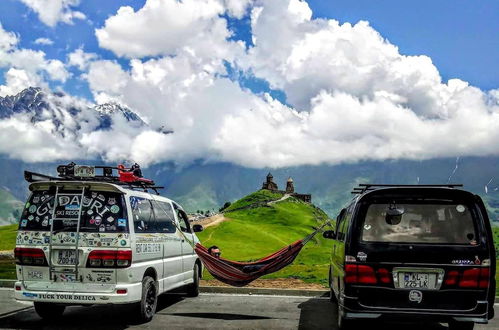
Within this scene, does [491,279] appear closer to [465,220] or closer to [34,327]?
[465,220]

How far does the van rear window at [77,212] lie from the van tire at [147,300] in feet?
4.48

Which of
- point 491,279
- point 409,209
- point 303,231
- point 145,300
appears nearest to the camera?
point 491,279

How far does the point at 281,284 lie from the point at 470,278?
375 inches

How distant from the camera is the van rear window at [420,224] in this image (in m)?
8.36

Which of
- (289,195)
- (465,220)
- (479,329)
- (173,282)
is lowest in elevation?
(479,329)

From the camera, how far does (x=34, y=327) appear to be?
404 inches

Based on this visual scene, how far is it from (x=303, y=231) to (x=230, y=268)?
115 m

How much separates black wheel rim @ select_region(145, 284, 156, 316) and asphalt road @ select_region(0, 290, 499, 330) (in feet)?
0.89

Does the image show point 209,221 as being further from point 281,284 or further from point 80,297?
point 80,297

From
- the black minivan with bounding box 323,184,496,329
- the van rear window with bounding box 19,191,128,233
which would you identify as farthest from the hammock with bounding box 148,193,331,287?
the black minivan with bounding box 323,184,496,329

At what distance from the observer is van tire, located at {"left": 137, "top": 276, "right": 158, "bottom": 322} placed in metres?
10.5

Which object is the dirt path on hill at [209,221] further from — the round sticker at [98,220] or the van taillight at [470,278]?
the van taillight at [470,278]

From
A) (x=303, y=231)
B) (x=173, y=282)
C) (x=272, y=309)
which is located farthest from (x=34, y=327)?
(x=303, y=231)

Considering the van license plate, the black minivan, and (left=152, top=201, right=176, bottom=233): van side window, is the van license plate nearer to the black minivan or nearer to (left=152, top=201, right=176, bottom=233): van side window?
the black minivan
